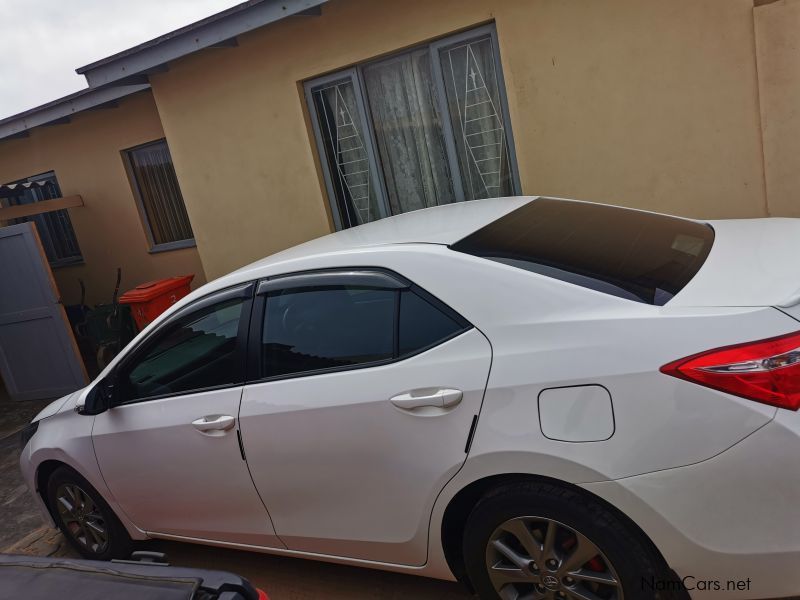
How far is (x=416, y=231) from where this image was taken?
2.83m

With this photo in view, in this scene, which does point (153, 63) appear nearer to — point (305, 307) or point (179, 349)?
point (179, 349)

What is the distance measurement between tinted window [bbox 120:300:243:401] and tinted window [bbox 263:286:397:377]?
0.21 metres

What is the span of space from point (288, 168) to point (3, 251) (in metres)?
3.65

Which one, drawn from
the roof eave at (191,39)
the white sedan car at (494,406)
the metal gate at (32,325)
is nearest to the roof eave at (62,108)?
the roof eave at (191,39)

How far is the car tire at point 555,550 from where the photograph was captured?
2.05 m

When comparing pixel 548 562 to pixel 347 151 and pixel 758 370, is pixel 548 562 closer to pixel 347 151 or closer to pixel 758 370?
pixel 758 370

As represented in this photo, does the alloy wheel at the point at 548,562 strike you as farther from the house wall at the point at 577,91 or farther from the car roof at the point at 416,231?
the house wall at the point at 577,91

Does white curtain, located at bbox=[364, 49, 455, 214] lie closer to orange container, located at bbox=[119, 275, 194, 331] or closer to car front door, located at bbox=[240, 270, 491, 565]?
orange container, located at bbox=[119, 275, 194, 331]

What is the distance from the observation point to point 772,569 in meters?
1.89

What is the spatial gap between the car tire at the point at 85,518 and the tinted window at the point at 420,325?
2.16 meters

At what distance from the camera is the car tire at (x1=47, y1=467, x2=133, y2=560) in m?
3.53

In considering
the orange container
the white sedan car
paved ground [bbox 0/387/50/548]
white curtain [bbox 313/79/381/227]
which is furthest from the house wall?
paved ground [bbox 0/387/50/548]

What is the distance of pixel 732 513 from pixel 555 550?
23.1 inches

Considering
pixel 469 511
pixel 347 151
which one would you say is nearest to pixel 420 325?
pixel 469 511
